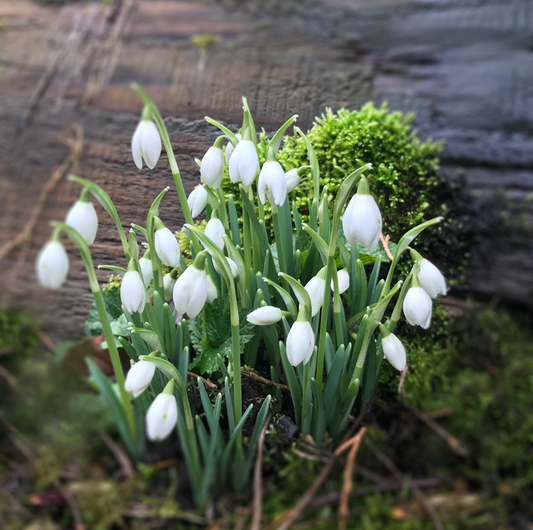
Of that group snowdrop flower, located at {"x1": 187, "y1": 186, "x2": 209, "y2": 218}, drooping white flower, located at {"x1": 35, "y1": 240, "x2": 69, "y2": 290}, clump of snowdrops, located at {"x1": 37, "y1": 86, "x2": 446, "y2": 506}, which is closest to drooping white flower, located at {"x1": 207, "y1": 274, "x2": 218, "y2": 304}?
clump of snowdrops, located at {"x1": 37, "y1": 86, "x2": 446, "y2": 506}

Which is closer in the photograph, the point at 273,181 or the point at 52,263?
the point at 52,263

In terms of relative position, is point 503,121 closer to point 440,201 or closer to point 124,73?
point 440,201

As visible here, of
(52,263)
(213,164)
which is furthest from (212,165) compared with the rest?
(52,263)

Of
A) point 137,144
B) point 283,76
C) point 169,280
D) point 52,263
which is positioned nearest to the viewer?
point 52,263

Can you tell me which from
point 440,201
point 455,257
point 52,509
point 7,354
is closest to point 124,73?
point 7,354

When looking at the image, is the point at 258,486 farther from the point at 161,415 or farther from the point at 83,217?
the point at 83,217

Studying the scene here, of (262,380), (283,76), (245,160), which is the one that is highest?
(283,76)
